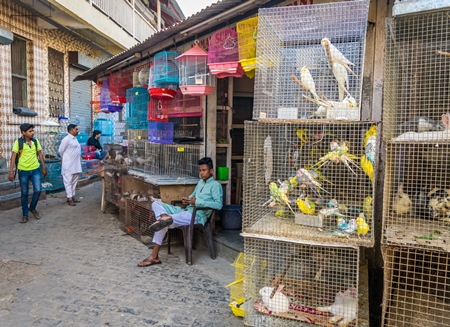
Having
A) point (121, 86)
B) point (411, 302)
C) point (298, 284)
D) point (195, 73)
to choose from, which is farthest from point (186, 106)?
point (411, 302)

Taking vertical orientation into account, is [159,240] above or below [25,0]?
below

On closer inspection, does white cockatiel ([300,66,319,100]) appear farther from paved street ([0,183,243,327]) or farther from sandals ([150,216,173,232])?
sandals ([150,216,173,232])

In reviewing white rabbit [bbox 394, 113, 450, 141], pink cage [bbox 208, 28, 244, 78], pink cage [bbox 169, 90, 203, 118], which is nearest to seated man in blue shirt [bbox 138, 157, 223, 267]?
pink cage [bbox 169, 90, 203, 118]

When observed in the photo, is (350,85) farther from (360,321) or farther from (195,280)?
(195,280)

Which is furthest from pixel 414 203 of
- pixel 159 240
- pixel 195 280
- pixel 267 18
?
pixel 159 240

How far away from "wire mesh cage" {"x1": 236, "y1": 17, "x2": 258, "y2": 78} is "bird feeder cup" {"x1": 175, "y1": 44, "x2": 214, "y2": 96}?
720 mm

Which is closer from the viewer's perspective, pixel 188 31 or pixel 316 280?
pixel 316 280

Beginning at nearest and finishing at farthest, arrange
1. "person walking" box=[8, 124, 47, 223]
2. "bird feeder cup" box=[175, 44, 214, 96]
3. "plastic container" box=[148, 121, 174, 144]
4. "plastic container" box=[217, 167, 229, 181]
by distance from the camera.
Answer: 1. "bird feeder cup" box=[175, 44, 214, 96]
2. "plastic container" box=[217, 167, 229, 181]
3. "plastic container" box=[148, 121, 174, 144]
4. "person walking" box=[8, 124, 47, 223]

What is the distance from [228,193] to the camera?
577 centimetres

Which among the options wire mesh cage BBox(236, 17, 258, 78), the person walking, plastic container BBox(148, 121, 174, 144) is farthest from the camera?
the person walking

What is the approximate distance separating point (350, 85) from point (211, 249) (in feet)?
9.84

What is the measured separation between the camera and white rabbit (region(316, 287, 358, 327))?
8.92 feet

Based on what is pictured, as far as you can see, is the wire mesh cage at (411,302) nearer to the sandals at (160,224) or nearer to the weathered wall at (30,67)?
the sandals at (160,224)

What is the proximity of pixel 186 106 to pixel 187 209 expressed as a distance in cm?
197
